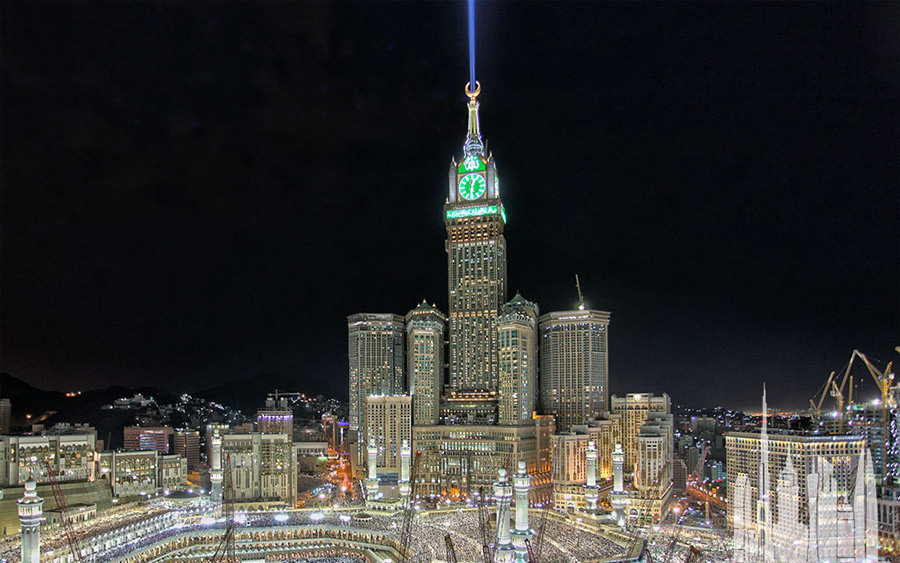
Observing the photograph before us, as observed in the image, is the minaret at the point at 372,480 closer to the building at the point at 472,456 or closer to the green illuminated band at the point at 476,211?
the building at the point at 472,456

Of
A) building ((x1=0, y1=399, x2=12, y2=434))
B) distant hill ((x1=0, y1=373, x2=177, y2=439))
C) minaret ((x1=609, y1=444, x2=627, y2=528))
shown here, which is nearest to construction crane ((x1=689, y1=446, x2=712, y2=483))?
minaret ((x1=609, y1=444, x2=627, y2=528))

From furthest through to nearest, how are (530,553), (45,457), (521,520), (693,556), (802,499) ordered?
(45,457)
(802,499)
(693,556)
(530,553)
(521,520)

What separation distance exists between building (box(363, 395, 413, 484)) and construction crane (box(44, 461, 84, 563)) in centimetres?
1329

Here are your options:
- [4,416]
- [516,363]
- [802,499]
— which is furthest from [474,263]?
[4,416]

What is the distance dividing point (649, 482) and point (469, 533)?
1151 centimetres

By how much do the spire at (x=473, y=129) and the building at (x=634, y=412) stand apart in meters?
15.1

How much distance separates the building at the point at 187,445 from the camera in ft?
154

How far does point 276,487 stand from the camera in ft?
96.4

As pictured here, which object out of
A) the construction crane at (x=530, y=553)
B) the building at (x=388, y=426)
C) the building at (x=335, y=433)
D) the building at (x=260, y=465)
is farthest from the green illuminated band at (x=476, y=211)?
the construction crane at (x=530, y=553)

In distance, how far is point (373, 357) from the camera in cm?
3844

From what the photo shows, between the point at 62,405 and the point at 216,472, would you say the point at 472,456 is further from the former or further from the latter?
the point at 62,405

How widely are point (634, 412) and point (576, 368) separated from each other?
3.57m

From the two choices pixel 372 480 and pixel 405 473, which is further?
pixel 405 473

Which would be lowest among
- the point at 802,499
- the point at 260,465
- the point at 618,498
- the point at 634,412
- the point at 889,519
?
the point at 618,498
